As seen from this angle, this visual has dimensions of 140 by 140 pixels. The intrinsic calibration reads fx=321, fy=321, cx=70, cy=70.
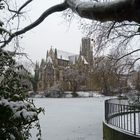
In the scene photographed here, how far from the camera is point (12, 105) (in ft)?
19.2

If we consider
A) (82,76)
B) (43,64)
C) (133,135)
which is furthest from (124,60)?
(43,64)

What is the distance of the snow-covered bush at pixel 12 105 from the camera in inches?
230

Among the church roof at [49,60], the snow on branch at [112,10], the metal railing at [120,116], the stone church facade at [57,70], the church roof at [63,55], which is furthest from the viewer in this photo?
the church roof at [63,55]

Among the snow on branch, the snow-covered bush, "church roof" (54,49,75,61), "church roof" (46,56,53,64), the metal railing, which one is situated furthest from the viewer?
"church roof" (54,49,75,61)

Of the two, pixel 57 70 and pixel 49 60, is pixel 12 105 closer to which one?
pixel 57 70

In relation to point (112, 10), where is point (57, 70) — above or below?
above

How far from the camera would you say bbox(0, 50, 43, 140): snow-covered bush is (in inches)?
230

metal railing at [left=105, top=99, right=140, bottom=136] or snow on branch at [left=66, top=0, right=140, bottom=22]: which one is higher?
snow on branch at [left=66, top=0, right=140, bottom=22]

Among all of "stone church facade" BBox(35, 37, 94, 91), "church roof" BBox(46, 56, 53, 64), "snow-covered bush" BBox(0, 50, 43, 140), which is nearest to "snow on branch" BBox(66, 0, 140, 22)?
"snow-covered bush" BBox(0, 50, 43, 140)

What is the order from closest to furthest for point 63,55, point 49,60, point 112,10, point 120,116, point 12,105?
point 112,10 → point 12,105 → point 120,116 → point 49,60 → point 63,55

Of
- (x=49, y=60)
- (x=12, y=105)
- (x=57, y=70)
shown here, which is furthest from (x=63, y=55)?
(x=12, y=105)

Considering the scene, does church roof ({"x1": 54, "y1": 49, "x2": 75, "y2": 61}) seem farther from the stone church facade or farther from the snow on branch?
the snow on branch

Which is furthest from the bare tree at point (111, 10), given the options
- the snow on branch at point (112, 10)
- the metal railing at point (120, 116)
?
the metal railing at point (120, 116)

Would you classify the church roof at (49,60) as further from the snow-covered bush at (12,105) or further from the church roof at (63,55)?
the snow-covered bush at (12,105)
